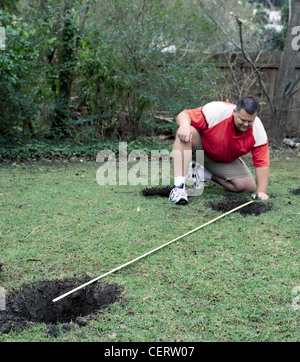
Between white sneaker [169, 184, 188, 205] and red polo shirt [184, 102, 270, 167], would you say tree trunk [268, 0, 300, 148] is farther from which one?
white sneaker [169, 184, 188, 205]

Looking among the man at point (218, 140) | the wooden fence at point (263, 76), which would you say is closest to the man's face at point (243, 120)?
the man at point (218, 140)

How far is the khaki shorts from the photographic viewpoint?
437 cm

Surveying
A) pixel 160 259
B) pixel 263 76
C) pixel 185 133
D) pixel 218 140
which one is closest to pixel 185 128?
pixel 185 133

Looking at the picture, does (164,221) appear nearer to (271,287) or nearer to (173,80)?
(271,287)

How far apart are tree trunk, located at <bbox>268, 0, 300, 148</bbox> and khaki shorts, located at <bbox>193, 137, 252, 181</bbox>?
10.9 ft

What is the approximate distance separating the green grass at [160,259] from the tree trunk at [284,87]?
10.1 feet

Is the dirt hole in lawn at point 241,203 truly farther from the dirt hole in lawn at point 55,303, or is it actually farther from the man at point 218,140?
the dirt hole in lawn at point 55,303
